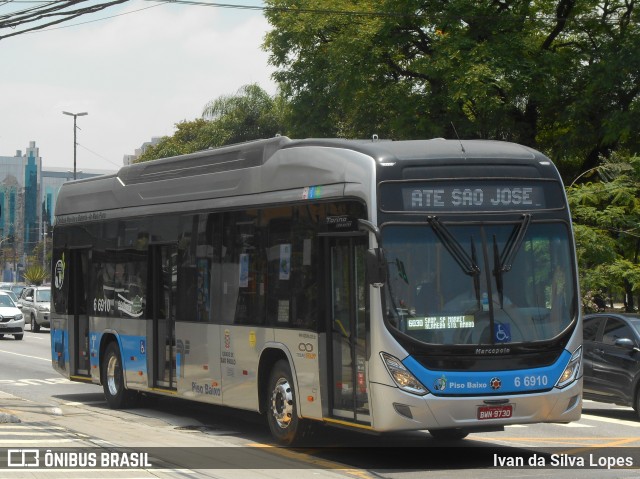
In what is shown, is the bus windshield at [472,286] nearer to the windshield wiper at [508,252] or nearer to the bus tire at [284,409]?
the windshield wiper at [508,252]

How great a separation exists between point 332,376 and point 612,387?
20.8 ft

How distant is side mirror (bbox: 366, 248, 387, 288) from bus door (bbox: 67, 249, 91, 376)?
9.12 m

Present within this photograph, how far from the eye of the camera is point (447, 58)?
33844 millimetres

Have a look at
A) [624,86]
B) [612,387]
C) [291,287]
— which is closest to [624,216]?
[624,86]

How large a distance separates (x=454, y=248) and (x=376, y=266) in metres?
0.91

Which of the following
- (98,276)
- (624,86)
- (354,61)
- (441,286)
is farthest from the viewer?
(354,61)

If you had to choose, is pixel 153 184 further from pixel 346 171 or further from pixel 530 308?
pixel 530 308

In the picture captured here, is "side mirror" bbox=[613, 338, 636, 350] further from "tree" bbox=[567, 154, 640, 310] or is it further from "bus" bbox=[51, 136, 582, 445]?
"tree" bbox=[567, 154, 640, 310]

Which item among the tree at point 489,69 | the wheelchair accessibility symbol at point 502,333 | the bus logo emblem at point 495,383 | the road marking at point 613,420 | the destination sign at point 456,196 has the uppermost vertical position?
the tree at point 489,69

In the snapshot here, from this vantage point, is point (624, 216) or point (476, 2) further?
point (476, 2)

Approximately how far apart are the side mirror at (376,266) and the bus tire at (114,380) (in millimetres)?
7784

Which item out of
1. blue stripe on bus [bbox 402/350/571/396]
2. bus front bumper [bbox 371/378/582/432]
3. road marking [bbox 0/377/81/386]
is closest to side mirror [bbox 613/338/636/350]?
blue stripe on bus [bbox 402/350/571/396]

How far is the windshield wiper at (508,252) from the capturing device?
1129 cm

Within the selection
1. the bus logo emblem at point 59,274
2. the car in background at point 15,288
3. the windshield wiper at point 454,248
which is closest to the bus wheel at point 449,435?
the windshield wiper at point 454,248
